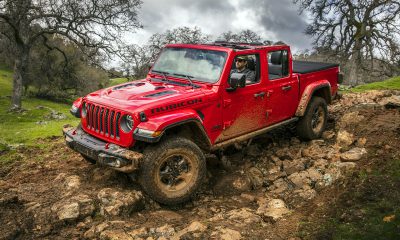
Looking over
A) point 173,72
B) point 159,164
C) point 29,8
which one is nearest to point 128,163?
point 159,164

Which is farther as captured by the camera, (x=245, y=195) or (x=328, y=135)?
(x=328, y=135)

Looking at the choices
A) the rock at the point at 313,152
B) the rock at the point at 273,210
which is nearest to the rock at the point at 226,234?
the rock at the point at 273,210

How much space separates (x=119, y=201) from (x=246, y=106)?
2693 mm

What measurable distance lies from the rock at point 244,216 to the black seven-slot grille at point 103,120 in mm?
2018

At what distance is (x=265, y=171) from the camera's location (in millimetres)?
7402

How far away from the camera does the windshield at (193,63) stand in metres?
6.51

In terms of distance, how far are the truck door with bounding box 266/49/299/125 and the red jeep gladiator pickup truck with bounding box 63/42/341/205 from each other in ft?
0.06

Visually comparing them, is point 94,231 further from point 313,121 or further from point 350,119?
point 350,119

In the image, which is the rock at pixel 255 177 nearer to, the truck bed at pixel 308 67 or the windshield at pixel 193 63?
the windshield at pixel 193 63

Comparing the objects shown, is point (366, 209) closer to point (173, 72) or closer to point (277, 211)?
point (277, 211)

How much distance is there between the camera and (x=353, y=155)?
6.96 meters

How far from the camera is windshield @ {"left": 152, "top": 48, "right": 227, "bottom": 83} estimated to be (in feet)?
21.4

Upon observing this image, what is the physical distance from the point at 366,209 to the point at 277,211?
3.88 ft

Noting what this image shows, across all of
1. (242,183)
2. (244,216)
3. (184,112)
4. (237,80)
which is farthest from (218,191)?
(237,80)
